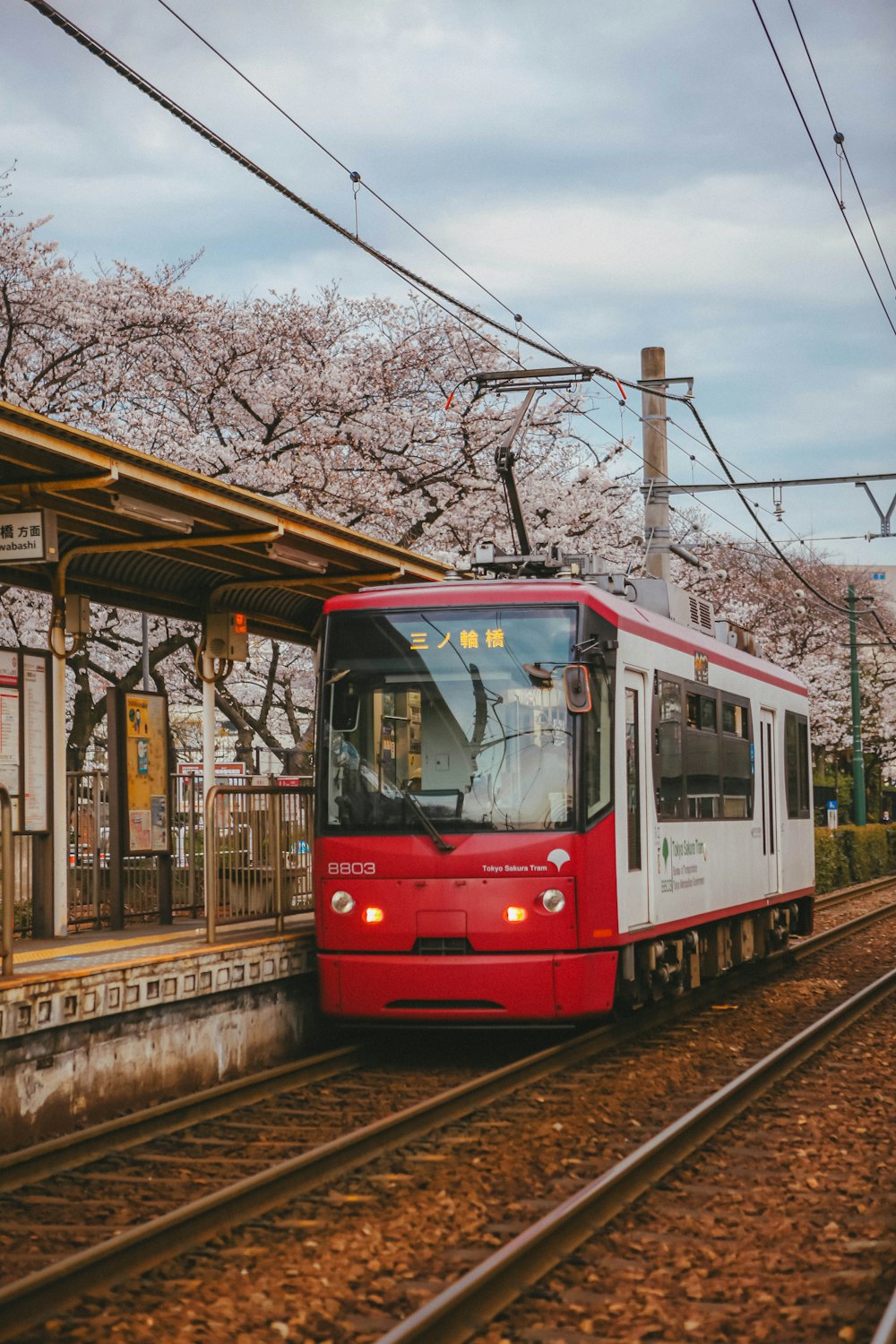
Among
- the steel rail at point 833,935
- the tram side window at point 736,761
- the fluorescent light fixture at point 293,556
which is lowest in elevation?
the steel rail at point 833,935

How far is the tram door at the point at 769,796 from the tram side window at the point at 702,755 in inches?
75.7

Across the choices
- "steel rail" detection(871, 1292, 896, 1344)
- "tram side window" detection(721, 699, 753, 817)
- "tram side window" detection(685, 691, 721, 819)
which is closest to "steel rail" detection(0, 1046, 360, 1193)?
"tram side window" detection(685, 691, 721, 819)

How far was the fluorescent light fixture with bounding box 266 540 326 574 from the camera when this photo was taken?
12070 millimetres

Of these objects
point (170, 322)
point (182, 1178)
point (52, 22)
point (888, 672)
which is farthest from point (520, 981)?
point (888, 672)

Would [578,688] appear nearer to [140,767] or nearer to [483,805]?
[483,805]

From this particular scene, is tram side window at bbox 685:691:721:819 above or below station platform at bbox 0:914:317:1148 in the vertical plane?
above

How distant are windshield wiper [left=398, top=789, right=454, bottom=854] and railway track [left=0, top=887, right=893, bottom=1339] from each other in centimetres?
142

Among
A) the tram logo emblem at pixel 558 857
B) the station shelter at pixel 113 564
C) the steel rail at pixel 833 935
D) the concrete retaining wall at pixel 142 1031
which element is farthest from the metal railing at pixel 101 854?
the steel rail at pixel 833 935

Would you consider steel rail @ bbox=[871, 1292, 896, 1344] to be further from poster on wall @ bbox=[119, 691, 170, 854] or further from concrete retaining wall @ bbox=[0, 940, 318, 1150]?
poster on wall @ bbox=[119, 691, 170, 854]

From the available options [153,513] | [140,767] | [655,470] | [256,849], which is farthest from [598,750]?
[655,470]

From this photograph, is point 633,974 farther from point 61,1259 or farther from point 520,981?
point 61,1259

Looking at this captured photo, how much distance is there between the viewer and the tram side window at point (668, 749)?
12.3 meters

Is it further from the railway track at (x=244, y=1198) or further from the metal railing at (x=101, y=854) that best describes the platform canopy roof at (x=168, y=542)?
the railway track at (x=244, y=1198)

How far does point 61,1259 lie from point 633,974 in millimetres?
5989
